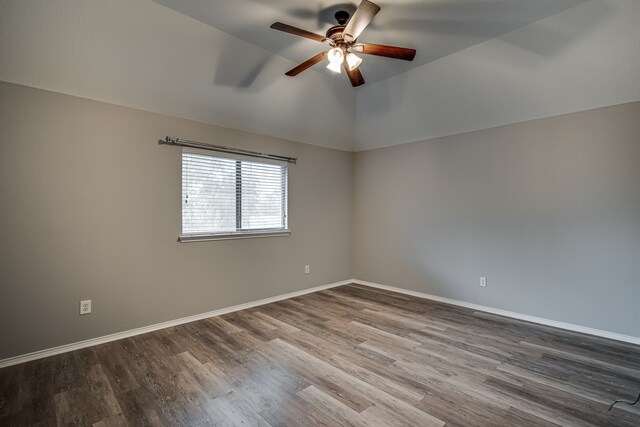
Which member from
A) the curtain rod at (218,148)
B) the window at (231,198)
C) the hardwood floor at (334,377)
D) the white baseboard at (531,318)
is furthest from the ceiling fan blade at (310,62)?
the white baseboard at (531,318)

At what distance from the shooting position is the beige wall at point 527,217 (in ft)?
9.68

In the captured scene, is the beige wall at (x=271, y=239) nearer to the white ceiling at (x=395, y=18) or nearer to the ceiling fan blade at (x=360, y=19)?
the white ceiling at (x=395, y=18)

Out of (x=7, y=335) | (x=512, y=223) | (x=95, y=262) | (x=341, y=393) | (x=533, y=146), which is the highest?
(x=533, y=146)

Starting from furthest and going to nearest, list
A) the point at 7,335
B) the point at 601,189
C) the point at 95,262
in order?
the point at 601,189 < the point at 95,262 < the point at 7,335

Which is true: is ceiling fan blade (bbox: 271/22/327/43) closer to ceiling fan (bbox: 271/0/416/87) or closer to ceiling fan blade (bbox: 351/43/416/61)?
ceiling fan (bbox: 271/0/416/87)

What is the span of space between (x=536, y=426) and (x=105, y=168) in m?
3.82

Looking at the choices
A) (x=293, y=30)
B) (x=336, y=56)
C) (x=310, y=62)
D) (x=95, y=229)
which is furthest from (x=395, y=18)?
(x=95, y=229)

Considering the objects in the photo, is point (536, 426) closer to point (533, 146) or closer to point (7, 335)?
point (533, 146)

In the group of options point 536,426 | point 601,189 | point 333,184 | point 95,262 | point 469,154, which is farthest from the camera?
point 333,184

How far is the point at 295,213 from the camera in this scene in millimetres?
4457

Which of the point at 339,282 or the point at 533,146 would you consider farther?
the point at 339,282

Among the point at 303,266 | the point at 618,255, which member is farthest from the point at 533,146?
the point at 303,266

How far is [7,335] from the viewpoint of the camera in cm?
240

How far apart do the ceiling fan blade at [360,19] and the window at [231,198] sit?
2067 millimetres
